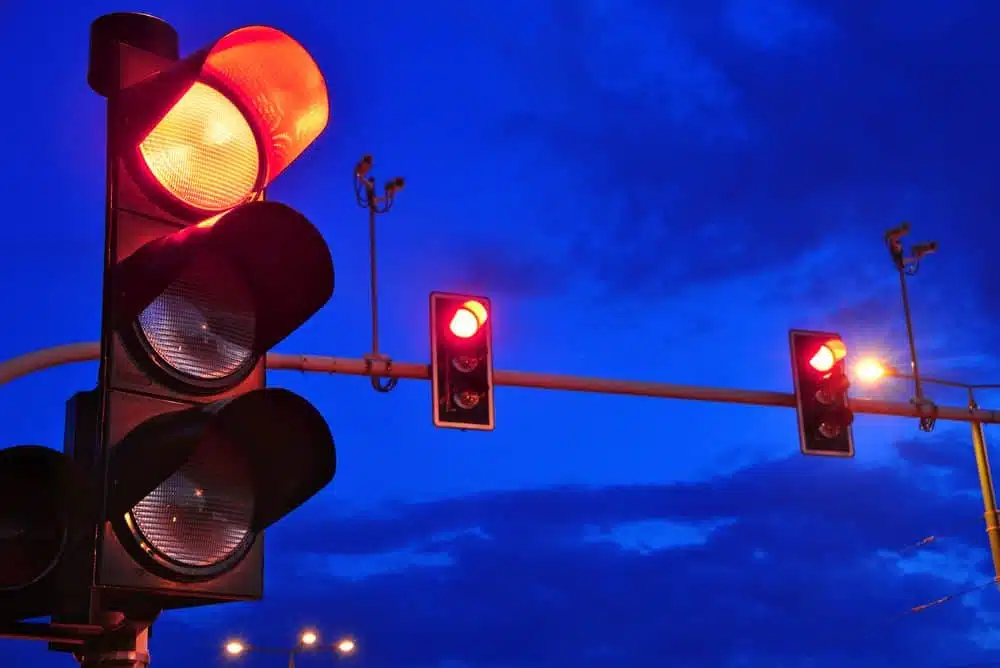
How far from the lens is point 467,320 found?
32.2 feet

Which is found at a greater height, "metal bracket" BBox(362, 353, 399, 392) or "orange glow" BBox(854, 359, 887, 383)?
"orange glow" BBox(854, 359, 887, 383)

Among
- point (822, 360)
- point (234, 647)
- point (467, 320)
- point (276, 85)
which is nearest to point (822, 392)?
point (822, 360)

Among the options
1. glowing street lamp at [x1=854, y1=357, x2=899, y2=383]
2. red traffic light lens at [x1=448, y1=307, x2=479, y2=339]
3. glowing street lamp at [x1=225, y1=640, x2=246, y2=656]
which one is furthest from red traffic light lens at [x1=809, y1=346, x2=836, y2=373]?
glowing street lamp at [x1=225, y1=640, x2=246, y2=656]

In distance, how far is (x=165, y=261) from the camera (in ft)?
9.12

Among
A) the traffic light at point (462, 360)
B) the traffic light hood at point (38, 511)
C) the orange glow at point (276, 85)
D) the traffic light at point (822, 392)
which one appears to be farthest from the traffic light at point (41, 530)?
the traffic light at point (822, 392)

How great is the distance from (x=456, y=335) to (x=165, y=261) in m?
7.02

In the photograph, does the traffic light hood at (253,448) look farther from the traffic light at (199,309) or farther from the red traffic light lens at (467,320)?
the red traffic light lens at (467,320)

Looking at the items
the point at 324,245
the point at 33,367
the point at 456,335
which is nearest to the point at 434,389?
the point at 456,335

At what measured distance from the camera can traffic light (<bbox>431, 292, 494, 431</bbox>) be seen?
31.7ft

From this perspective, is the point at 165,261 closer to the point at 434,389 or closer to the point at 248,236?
the point at 248,236

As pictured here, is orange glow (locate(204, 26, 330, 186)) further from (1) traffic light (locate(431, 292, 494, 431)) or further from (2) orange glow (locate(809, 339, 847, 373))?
(2) orange glow (locate(809, 339, 847, 373))

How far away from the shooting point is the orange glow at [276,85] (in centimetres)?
313

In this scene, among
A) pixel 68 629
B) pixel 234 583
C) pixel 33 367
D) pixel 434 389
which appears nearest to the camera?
pixel 68 629

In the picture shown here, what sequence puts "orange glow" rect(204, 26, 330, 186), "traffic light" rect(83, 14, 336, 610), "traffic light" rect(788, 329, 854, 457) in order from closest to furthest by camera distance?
"traffic light" rect(83, 14, 336, 610)
"orange glow" rect(204, 26, 330, 186)
"traffic light" rect(788, 329, 854, 457)
